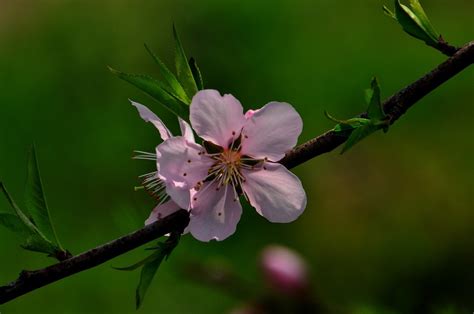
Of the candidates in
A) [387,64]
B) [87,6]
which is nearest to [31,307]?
[387,64]

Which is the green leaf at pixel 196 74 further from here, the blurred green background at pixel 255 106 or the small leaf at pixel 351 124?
the blurred green background at pixel 255 106

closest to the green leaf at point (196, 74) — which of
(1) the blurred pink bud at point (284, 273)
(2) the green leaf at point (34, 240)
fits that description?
(2) the green leaf at point (34, 240)

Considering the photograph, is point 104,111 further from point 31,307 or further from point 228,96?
point 228,96

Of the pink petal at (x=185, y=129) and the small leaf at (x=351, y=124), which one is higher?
the small leaf at (x=351, y=124)

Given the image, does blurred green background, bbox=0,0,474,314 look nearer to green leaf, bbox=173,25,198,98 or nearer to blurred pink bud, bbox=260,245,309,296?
blurred pink bud, bbox=260,245,309,296

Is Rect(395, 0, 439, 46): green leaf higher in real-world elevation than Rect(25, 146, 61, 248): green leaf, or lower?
higher

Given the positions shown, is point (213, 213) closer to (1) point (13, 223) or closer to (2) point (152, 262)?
(2) point (152, 262)

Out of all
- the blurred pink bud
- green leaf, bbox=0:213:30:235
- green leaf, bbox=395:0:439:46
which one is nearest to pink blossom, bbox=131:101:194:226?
green leaf, bbox=0:213:30:235

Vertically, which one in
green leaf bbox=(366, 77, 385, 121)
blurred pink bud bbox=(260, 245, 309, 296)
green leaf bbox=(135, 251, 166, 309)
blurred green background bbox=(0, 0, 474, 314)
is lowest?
blurred green background bbox=(0, 0, 474, 314)
